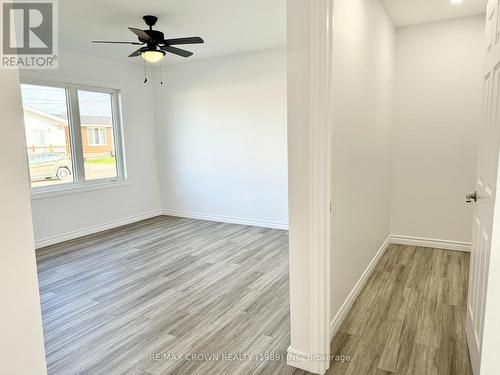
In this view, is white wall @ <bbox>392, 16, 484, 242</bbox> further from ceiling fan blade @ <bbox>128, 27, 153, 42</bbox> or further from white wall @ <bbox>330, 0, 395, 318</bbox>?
ceiling fan blade @ <bbox>128, 27, 153, 42</bbox>

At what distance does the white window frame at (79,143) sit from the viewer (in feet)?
14.8

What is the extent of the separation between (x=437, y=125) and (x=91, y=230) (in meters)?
4.88

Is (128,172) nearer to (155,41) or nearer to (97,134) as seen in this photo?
(97,134)

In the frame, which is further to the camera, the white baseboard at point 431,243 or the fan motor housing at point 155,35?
the white baseboard at point 431,243

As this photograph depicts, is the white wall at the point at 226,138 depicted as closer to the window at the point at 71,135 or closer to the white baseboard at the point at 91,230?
the white baseboard at the point at 91,230

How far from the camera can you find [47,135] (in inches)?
179

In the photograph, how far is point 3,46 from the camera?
0.72 m

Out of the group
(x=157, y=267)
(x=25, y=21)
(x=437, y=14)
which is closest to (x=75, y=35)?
(x=25, y=21)

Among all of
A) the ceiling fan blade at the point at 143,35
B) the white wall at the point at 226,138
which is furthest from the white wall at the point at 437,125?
the ceiling fan blade at the point at 143,35

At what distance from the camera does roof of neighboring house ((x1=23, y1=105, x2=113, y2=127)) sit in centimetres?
443

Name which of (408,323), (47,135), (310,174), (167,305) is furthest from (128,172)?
(408,323)

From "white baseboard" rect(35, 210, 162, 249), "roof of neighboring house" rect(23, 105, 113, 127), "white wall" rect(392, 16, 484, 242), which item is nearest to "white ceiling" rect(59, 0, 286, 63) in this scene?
"roof of neighboring house" rect(23, 105, 113, 127)

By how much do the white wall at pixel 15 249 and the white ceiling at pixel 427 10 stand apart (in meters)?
3.42

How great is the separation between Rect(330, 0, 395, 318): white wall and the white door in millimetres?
788
